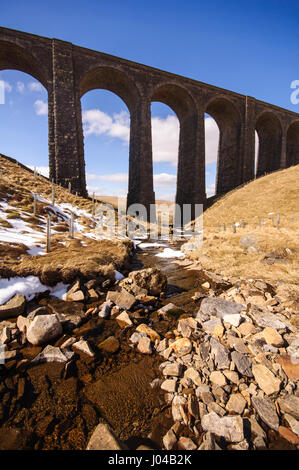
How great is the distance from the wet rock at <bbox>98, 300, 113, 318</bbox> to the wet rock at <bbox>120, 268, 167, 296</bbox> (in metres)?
1.17

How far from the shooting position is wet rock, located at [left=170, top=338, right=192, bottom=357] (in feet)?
13.4

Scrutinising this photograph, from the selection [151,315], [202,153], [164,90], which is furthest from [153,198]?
[151,315]

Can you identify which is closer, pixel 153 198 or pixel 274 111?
pixel 153 198

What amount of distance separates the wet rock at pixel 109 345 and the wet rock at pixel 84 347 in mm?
285

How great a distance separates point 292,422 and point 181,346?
1.97 m

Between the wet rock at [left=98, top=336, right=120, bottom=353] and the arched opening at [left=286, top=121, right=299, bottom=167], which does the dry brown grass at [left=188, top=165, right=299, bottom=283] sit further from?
the arched opening at [left=286, top=121, right=299, bottom=167]

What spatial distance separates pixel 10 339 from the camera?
4312mm

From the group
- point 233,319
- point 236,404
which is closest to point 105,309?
point 233,319

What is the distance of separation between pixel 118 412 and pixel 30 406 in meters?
1.34

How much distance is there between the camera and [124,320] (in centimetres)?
529

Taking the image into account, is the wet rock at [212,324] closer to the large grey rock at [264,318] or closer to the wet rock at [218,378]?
the large grey rock at [264,318]
